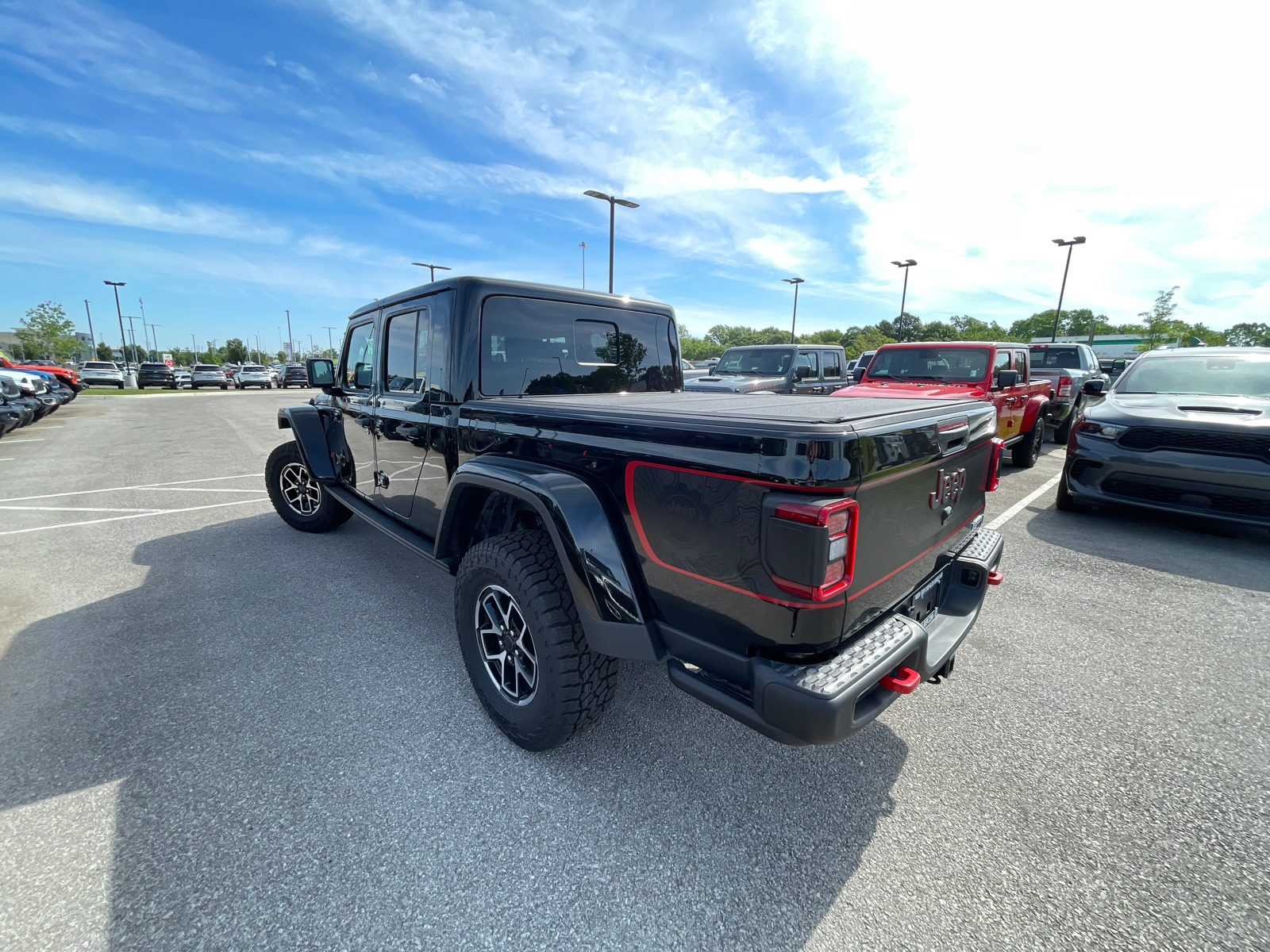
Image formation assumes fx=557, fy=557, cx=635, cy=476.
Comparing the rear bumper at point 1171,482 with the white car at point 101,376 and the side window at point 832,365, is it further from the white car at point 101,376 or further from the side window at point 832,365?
the white car at point 101,376

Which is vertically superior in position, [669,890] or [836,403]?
[836,403]

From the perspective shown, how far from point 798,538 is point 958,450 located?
110cm

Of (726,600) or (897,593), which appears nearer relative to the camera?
(726,600)

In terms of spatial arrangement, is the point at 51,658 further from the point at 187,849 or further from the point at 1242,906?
the point at 1242,906

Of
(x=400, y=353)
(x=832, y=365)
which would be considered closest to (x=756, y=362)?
(x=832, y=365)

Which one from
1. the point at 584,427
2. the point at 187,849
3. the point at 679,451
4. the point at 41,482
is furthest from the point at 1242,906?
the point at 41,482

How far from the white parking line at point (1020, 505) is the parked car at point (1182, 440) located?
0.39 metres

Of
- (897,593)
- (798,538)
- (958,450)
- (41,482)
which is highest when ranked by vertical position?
(958,450)

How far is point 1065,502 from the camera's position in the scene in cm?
571

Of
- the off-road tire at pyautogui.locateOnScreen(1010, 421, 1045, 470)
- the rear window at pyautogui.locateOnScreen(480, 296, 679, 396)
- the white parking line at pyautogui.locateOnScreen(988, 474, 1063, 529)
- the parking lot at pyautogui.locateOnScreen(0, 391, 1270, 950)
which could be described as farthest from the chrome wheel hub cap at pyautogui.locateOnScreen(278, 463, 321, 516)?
the off-road tire at pyautogui.locateOnScreen(1010, 421, 1045, 470)

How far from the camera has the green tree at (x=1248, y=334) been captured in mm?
68000

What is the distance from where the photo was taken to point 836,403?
2217mm

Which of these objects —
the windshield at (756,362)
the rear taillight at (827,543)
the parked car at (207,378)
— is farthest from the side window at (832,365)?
the parked car at (207,378)

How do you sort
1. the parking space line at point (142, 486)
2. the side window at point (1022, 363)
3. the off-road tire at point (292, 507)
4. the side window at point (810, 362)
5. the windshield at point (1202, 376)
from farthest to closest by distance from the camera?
the side window at point (810, 362) < the side window at point (1022, 363) < the parking space line at point (142, 486) < the windshield at point (1202, 376) < the off-road tire at point (292, 507)
